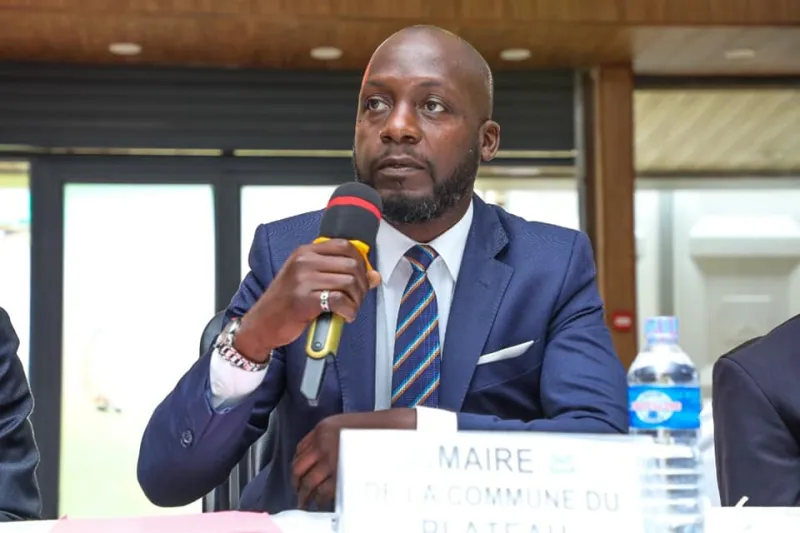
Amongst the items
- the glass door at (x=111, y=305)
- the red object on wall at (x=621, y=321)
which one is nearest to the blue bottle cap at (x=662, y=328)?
the red object on wall at (x=621, y=321)

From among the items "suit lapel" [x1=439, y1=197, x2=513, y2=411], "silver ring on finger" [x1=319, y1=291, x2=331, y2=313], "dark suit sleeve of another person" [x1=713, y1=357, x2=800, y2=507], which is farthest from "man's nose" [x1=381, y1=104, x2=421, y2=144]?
"dark suit sleeve of another person" [x1=713, y1=357, x2=800, y2=507]

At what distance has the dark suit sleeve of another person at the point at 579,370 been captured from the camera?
1.55m

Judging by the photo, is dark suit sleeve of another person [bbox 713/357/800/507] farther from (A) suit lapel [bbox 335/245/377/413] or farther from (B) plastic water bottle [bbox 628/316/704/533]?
(A) suit lapel [bbox 335/245/377/413]

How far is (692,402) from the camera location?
3.94 feet

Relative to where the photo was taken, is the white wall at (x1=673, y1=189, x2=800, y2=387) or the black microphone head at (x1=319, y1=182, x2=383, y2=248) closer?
the black microphone head at (x1=319, y1=182, x2=383, y2=248)

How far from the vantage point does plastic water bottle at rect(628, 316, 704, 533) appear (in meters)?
1.07

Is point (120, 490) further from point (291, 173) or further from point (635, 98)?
point (635, 98)

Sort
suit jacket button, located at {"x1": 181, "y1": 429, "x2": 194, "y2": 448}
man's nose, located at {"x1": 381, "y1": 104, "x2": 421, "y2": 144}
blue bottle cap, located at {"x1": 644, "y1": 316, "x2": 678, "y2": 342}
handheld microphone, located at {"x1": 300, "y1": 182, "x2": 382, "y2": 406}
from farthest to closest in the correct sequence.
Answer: man's nose, located at {"x1": 381, "y1": 104, "x2": 421, "y2": 144}, suit jacket button, located at {"x1": 181, "y1": 429, "x2": 194, "y2": 448}, blue bottle cap, located at {"x1": 644, "y1": 316, "x2": 678, "y2": 342}, handheld microphone, located at {"x1": 300, "y1": 182, "x2": 382, "y2": 406}

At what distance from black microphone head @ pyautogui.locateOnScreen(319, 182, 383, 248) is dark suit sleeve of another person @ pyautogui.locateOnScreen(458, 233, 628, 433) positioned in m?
0.30

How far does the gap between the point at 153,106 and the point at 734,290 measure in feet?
10.7

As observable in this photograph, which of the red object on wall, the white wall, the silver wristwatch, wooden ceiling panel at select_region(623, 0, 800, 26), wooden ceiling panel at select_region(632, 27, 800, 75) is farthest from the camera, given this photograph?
the white wall

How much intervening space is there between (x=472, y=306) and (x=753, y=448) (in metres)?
0.45

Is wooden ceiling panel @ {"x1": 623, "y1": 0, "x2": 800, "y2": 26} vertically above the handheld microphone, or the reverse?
wooden ceiling panel @ {"x1": 623, "y1": 0, "x2": 800, "y2": 26}

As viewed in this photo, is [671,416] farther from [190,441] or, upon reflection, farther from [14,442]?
[14,442]
